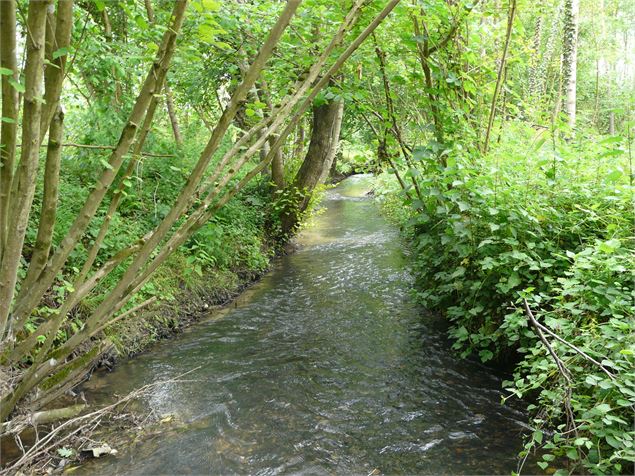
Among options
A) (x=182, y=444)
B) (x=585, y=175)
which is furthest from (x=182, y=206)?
(x=585, y=175)

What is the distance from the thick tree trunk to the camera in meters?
9.79

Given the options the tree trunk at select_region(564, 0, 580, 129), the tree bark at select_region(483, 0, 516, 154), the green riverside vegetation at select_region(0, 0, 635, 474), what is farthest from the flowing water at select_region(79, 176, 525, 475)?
the tree trunk at select_region(564, 0, 580, 129)

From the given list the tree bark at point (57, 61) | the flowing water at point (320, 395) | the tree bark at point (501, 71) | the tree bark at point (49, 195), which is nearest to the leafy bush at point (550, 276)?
the tree bark at point (501, 71)

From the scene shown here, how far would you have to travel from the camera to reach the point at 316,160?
987 centimetres

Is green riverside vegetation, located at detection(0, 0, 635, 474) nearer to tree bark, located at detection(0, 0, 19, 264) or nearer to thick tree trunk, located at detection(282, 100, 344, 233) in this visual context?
tree bark, located at detection(0, 0, 19, 264)

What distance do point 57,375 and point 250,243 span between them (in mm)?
5203

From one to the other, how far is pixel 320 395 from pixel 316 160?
6.47 m

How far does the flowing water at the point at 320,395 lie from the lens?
3.30 meters

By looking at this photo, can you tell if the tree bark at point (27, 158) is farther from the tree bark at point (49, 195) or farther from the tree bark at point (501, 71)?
the tree bark at point (501, 71)

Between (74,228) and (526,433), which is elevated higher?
(74,228)

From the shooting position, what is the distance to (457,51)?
16.9 feet

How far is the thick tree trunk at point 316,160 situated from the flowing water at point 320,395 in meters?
3.06

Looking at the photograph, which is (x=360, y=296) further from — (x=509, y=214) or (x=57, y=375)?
(x=57, y=375)

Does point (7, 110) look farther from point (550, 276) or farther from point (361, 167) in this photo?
point (361, 167)
